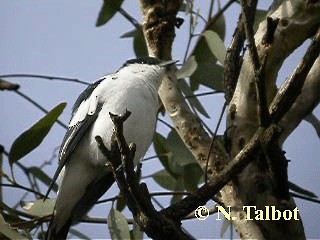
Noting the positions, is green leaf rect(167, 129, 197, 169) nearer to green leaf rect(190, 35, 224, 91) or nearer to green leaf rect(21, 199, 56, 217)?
green leaf rect(190, 35, 224, 91)

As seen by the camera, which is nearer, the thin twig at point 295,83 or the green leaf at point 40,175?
the thin twig at point 295,83

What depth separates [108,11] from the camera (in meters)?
2.38

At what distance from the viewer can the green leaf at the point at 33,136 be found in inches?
76.5

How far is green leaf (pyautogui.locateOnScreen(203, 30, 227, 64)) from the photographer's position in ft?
6.16

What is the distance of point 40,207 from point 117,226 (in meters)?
0.28

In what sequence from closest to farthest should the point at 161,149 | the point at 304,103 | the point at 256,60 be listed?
the point at 256,60 → the point at 304,103 → the point at 161,149

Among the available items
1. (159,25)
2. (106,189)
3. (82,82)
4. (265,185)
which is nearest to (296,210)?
(265,185)

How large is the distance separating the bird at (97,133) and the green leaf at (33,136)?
0.06 metres

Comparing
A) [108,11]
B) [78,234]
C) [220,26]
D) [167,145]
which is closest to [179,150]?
[167,145]

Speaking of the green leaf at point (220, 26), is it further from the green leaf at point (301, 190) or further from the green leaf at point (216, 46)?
the green leaf at point (301, 190)

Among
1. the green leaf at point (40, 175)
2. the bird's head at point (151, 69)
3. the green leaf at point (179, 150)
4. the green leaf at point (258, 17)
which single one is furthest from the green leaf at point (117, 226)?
the green leaf at point (258, 17)

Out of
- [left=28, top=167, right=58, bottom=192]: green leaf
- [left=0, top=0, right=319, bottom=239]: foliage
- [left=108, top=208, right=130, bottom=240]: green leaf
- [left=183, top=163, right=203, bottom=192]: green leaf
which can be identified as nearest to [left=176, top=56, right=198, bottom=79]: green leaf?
[left=0, top=0, right=319, bottom=239]: foliage

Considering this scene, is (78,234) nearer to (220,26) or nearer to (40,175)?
(40,175)

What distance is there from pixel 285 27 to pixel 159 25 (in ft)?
1.52
